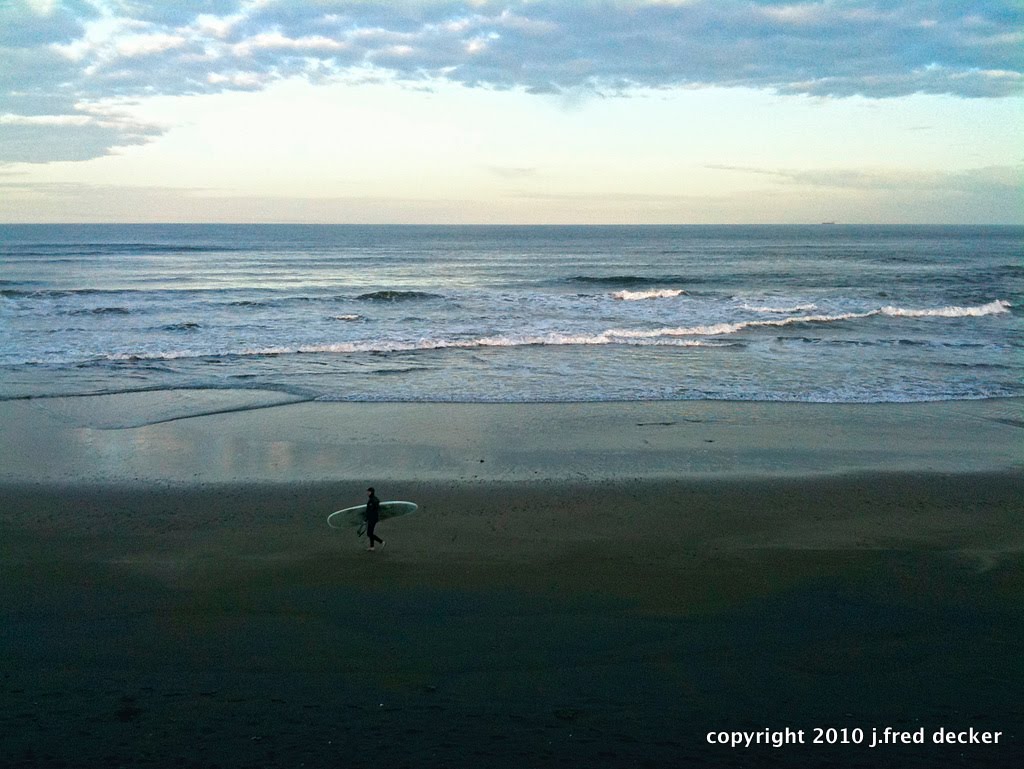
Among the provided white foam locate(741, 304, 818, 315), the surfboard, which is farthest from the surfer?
white foam locate(741, 304, 818, 315)

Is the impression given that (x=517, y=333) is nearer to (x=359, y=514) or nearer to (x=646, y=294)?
(x=646, y=294)

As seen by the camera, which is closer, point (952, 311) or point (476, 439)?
point (476, 439)

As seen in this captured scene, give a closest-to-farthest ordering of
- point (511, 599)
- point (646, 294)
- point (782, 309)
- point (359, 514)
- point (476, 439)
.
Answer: point (511, 599) → point (359, 514) → point (476, 439) → point (782, 309) → point (646, 294)

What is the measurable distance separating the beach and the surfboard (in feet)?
0.99

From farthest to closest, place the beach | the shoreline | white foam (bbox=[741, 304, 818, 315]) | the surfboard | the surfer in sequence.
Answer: white foam (bbox=[741, 304, 818, 315])
the shoreline
the surfboard
the surfer
the beach

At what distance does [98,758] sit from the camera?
19.7 feet

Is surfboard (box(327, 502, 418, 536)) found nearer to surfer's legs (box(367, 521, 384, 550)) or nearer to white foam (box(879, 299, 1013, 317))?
surfer's legs (box(367, 521, 384, 550))

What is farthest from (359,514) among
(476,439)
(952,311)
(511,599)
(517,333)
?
(952,311)

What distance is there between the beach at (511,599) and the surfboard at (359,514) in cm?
30

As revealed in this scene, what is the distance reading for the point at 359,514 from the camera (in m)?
10.2

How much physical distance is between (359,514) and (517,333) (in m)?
19.3

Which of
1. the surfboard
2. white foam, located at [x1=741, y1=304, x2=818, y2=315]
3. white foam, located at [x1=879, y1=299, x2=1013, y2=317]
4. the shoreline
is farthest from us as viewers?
white foam, located at [x1=741, y1=304, x2=818, y2=315]

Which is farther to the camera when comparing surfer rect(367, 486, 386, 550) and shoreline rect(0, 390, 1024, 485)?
shoreline rect(0, 390, 1024, 485)

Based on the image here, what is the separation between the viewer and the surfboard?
10.1m
